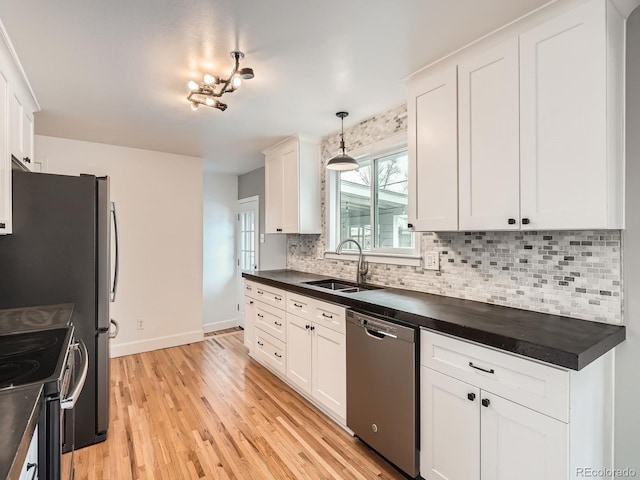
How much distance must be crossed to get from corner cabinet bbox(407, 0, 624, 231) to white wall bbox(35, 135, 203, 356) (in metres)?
3.25

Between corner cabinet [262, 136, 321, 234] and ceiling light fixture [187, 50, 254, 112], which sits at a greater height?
ceiling light fixture [187, 50, 254, 112]

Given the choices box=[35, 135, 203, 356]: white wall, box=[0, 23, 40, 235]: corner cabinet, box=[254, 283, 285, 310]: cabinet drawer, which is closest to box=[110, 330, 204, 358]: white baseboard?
box=[35, 135, 203, 356]: white wall

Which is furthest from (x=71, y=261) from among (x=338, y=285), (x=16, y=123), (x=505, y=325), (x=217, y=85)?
(x=505, y=325)

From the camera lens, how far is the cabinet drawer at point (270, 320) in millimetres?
3035

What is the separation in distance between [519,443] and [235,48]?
94.0 inches

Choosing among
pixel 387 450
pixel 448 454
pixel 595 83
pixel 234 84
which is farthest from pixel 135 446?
pixel 595 83

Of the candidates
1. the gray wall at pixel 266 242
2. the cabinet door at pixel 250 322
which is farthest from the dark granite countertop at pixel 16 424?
the gray wall at pixel 266 242

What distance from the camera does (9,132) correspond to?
1954 mm

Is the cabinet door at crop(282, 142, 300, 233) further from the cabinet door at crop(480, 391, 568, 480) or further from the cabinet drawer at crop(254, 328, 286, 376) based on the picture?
the cabinet door at crop(480, 391, 568, 480)

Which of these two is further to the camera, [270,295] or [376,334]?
[270,295]

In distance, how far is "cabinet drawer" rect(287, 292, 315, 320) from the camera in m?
2.62

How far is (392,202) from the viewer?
292 centimetres

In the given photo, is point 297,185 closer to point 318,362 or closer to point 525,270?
point 318,362

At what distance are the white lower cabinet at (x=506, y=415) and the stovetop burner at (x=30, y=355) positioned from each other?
5.38 feet
